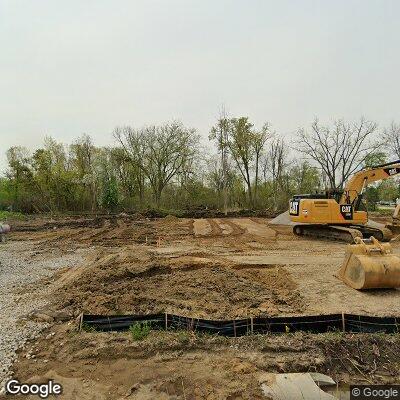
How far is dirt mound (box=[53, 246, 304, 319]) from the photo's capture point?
6797mm

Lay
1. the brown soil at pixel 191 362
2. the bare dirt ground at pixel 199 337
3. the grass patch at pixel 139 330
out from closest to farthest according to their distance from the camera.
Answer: the brown soil at pixel 191 362 < the bare dirt ground at pixel 199 337 < the grass patch at pixel 139 330

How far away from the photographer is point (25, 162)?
42312 mm

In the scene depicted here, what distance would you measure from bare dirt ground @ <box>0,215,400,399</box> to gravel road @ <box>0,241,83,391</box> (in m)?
0.21

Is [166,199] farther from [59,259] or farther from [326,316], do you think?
[326,316]

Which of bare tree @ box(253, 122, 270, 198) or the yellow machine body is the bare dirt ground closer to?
the yellow machine body

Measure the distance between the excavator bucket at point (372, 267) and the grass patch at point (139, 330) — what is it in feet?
14.5

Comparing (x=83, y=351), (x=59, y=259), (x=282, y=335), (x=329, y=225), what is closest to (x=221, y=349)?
(x=282, y=335)

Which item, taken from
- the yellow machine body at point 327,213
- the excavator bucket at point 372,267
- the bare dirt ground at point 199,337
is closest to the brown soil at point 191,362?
the bare dirt ground at point 199,337

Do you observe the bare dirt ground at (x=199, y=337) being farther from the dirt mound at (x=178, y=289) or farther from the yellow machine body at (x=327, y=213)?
the yellow machine body at (x=327, y=213)

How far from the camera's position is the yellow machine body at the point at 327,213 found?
48.0 feet

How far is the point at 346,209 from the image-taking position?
14828mm

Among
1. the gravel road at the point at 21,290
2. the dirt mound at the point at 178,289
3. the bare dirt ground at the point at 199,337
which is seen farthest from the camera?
the dirt mound at the point at 178,289

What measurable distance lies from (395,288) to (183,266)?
4995mm

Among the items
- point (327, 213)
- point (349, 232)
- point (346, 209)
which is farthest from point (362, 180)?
point (349, 232)
